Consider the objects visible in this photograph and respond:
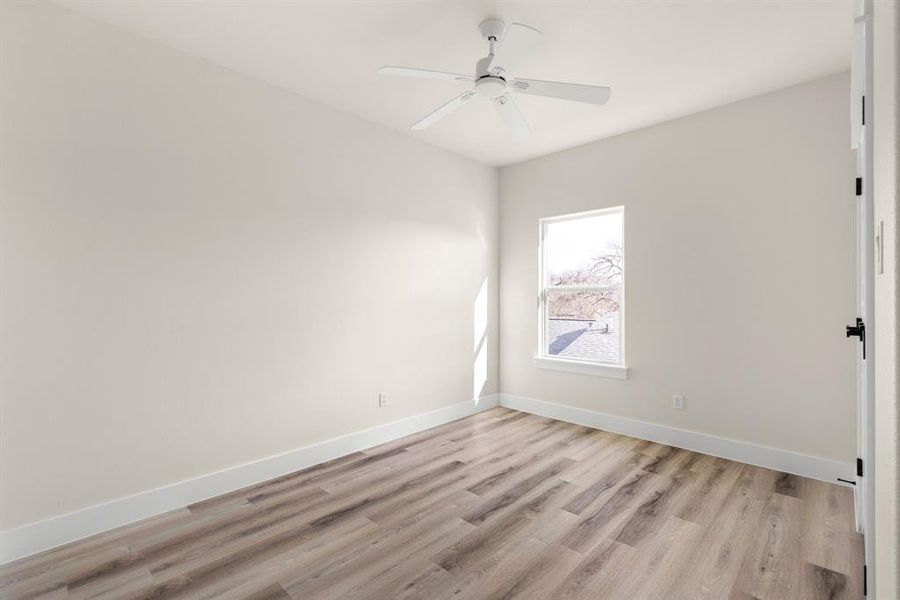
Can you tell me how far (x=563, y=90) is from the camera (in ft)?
7.39

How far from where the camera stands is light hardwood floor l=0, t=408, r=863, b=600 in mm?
1859

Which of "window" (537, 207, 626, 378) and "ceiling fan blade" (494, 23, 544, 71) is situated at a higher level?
"ceiling fan blade" (494, 23, 544, 71)

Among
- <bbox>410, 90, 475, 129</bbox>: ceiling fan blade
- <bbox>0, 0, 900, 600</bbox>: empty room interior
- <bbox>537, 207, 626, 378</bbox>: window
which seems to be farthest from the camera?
<bbox>537, 207, 626, 378</bbox>: window

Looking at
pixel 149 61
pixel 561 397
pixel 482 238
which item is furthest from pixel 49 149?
pixel 561 397

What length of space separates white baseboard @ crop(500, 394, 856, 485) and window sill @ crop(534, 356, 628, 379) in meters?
0.37

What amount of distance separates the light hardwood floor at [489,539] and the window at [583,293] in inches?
47.0

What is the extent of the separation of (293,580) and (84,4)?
3090 millimetres

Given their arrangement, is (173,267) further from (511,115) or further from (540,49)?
(540,49)

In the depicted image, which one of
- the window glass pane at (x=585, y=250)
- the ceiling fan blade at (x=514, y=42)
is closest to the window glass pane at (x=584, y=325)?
the window glass pane at (x=585, y=250)

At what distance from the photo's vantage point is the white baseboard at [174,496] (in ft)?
6.84

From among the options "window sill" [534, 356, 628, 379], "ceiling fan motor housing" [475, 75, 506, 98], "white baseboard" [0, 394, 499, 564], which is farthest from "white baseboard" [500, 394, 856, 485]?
"ceiling fan motor housing" [475, 75, 506, 98]

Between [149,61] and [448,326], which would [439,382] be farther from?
[149,61]

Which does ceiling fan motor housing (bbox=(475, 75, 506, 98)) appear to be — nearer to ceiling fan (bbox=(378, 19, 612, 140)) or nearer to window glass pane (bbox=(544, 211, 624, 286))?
ceiling fan (bbox=(378, 19, 612, 140))

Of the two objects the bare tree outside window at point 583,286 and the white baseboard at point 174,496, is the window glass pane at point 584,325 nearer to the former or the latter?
the bare tree outside window at point 583,286
